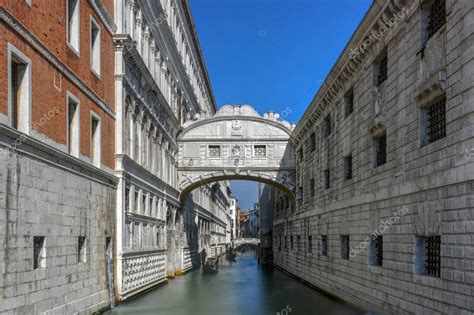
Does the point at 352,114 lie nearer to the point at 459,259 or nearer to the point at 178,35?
the point at 459,259

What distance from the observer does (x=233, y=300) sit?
20547 millimetres

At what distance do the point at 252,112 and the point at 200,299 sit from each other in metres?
13.6

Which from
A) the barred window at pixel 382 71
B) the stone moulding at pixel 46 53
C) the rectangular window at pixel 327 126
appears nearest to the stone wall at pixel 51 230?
the stone moulding at pixel 46 53

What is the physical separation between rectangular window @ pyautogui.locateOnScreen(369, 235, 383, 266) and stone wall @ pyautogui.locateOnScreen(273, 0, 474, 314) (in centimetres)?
6

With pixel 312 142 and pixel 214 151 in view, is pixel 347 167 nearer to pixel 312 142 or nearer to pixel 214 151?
pixel 312 142

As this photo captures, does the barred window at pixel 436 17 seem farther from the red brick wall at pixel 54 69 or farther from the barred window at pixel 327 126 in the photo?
the barred window at pixel 327 126

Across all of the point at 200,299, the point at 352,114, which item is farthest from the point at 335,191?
the point at 200,299

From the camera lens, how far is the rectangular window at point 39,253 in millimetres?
10906

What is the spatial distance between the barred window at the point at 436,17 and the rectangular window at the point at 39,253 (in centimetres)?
924

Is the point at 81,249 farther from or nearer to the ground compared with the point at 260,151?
nearer to the ground

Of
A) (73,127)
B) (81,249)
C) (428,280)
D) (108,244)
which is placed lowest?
(428,280)

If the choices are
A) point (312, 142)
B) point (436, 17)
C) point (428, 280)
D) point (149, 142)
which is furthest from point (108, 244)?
point (312, 142)

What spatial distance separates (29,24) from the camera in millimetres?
10664

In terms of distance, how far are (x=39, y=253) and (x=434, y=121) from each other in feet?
28.3
